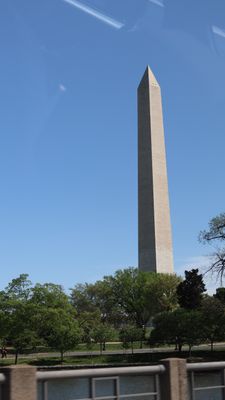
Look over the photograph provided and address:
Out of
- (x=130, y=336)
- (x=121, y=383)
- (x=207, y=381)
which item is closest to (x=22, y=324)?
(x=130, y=336)

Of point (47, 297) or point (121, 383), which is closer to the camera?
point (121, 383)

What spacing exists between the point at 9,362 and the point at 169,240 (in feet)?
106

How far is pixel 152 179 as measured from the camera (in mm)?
93375

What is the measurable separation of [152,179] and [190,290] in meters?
17.1

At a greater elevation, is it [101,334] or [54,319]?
[54,319]

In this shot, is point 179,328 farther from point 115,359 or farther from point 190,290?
point 190,290

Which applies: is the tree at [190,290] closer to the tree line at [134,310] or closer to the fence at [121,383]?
the tree line at [134,310]

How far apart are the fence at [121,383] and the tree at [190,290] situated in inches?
3008

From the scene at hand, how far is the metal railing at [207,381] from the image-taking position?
35.4 ft

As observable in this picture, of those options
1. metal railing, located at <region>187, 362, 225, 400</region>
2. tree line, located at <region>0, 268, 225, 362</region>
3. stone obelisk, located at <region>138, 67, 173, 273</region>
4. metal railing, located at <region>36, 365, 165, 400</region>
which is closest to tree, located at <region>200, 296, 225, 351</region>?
tree line, located at <region>0, 268, 225, 362</region>

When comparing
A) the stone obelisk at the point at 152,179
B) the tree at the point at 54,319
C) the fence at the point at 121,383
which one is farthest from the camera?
the stone obelisk at the point at 152,179

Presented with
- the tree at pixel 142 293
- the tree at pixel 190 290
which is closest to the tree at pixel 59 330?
the tree at pixel 190 290

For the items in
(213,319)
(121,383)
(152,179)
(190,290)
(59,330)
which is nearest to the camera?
(121,383)

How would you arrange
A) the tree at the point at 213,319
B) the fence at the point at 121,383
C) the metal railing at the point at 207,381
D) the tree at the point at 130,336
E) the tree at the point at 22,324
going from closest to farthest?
the fence at the point at 121,383
the metal railing at the point at 207,381
the tree at the point at 213,319
the tree at the point at 22,324
the tree at the point at 130,336
